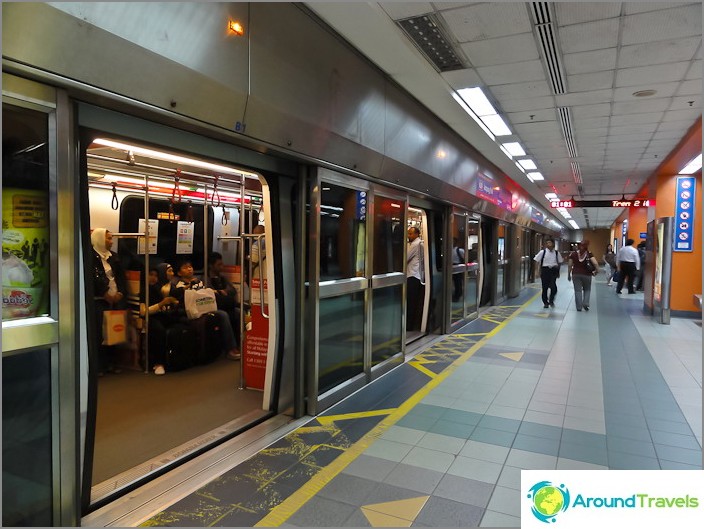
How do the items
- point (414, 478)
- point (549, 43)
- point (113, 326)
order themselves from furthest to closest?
1. point (113, 326)
2. point (549, 43)
3. point (414, 478)

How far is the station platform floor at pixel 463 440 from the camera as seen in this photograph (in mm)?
2453

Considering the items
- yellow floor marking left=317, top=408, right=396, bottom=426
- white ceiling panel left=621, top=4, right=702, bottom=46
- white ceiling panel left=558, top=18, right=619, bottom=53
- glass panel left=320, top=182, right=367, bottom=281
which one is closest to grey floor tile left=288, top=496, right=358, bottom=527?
yellow floor marking left=317, top=408, right=396, bottom=426

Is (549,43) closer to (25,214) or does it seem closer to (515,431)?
(515,431)

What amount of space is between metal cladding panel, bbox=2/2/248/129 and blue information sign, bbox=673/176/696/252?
9.97 metres

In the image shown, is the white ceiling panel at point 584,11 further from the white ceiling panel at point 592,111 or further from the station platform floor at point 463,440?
the station platform floor at point 463,440

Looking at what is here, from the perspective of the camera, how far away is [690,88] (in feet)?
16.4

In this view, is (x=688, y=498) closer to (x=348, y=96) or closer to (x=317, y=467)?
(x=317, y=467)

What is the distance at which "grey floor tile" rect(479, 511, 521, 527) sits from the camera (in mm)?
2332

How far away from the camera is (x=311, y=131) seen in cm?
338

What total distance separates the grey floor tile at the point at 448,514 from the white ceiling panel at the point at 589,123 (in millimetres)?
5709

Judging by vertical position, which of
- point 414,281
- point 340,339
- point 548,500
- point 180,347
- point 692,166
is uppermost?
point 692,166

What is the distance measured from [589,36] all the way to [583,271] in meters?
6.95

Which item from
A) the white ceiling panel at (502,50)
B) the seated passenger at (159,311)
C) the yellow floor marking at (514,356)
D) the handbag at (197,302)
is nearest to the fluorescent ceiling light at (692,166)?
the yellow floor marking at (514,356)

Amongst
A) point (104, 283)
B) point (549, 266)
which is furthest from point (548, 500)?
point (549, 266)
